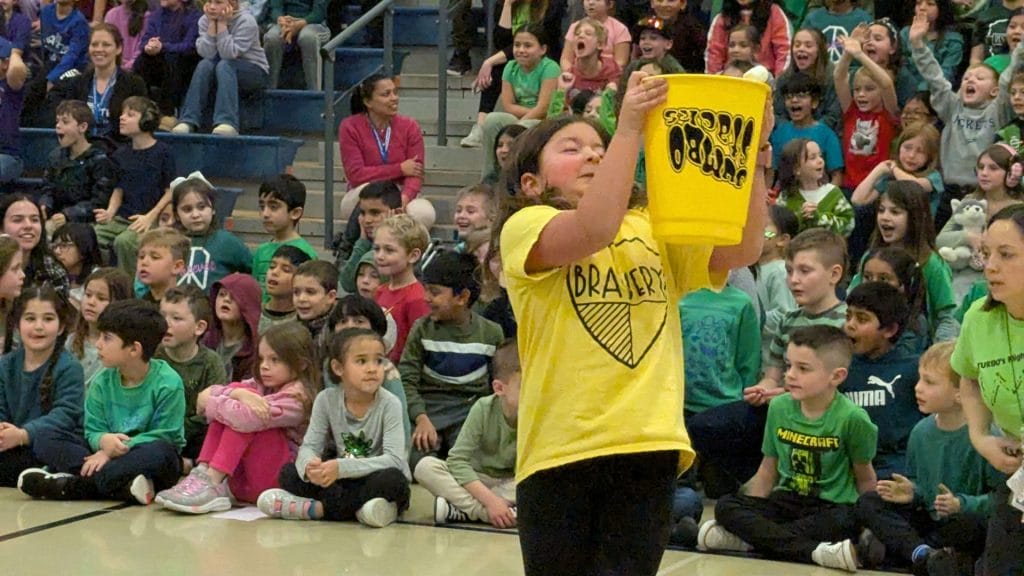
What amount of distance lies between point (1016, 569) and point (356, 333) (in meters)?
2.87

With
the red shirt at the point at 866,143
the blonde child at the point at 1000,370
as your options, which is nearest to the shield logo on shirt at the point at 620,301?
the blonde child at the point at 1000,370

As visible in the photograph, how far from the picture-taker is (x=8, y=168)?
9.58m

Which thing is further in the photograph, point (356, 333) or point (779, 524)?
point (356, 333)

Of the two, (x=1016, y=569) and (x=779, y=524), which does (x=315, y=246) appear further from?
(x=1016, y=569)

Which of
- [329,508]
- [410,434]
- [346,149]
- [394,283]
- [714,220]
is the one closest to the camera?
[714,220]

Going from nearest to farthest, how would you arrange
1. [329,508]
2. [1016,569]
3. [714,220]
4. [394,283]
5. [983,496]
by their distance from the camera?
[714,220]
[1016,569]
[983,496]
[329,508]
[394,283]

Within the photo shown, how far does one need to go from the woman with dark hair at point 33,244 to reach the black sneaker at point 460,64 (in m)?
3.28

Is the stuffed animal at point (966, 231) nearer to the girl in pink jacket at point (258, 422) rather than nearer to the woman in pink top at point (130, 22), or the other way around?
the girl in pink jacket at point (258, 422)

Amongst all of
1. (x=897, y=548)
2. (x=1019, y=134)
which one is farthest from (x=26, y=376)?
(x=1019, y=134)

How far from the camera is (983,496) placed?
4.74m

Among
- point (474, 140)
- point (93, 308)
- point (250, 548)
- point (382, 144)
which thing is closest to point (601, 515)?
point (250, 548)

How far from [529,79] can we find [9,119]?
3.59 metres

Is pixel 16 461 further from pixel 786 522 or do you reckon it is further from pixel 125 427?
pixel 786 522

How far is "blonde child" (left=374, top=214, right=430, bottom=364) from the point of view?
6.65 metres
